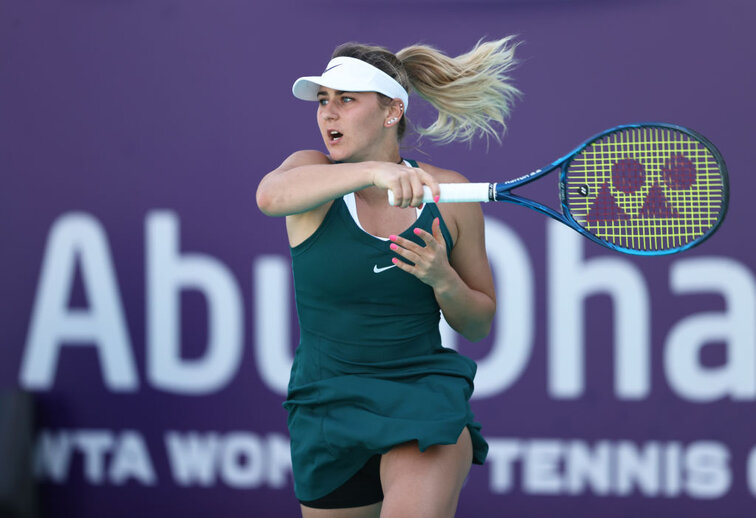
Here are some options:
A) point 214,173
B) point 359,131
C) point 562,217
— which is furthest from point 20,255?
point 562,217

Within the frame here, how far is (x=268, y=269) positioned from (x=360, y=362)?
1770 millimetres

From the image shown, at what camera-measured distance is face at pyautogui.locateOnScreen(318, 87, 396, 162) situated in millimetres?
2578

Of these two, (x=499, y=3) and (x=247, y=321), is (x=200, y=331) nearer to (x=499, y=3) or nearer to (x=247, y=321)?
(x=247, y=321)

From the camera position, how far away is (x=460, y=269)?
266cm

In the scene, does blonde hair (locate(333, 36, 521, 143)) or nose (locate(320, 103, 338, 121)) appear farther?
blonde hair (locate(333, 36, 521, 143))

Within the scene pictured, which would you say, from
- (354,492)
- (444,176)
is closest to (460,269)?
(444,176)

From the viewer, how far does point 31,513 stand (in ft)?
14.3

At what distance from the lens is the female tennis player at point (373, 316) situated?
7.84ft

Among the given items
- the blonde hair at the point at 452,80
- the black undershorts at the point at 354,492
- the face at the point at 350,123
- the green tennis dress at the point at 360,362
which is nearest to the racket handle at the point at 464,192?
the green tennis dress at the point at 360,362

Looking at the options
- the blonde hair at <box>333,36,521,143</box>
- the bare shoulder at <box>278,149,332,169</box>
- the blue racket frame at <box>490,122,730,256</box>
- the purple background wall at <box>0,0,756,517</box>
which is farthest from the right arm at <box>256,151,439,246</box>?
the purple background wall at <box>0,0,756,517</box>

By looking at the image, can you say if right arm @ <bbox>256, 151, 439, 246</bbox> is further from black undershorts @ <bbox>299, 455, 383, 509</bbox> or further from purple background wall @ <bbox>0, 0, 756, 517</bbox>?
purple background wall @ <bbox>0, 0, 756, 517</bbox>

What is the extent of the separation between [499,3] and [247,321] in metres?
1.54

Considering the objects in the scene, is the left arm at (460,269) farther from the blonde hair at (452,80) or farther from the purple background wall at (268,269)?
the purple background wall at (268,269)

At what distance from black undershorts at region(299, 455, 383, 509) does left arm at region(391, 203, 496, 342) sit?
0.40 m
